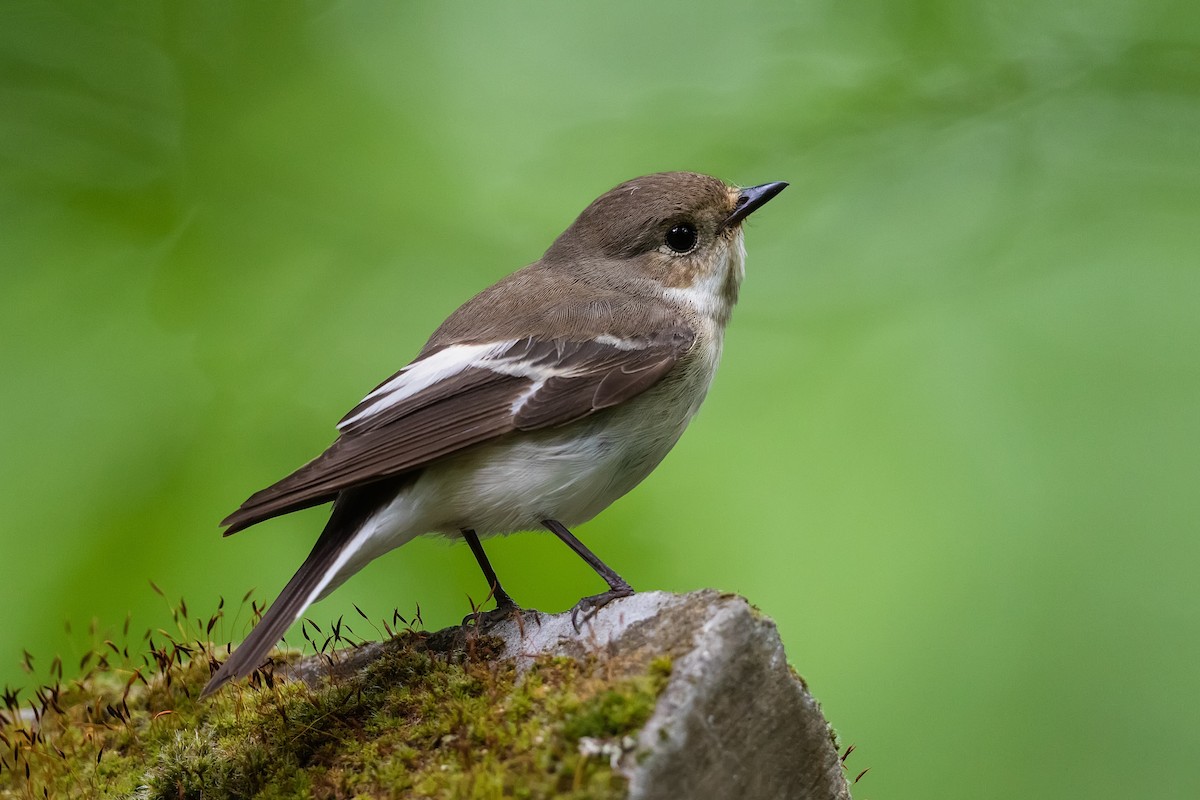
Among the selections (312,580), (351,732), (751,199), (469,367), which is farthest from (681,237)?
(351,732)

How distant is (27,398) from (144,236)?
2.68 ft

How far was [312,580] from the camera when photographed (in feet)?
9.61

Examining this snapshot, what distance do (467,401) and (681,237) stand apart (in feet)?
3.73

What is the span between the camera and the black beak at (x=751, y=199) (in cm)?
399

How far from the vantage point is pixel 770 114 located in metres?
4.95

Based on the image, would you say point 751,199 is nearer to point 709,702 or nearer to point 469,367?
point 469,367

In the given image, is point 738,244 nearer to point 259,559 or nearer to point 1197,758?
point 259,559

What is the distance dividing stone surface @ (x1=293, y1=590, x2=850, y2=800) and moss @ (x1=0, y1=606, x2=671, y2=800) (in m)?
0.05

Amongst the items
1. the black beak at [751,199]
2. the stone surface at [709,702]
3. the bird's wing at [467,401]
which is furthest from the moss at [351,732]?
the black beak at [751,199]

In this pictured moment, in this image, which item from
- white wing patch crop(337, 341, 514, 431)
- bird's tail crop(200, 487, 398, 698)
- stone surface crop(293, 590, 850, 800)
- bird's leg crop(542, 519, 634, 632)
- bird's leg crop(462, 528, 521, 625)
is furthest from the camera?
white wing patch crop(337, 341, 514, 431)

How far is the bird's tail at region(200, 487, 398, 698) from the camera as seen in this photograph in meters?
2.65

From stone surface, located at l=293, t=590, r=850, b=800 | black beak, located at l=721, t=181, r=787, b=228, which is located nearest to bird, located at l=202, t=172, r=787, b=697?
stone surface, located at l=293, t=590, r=850, b=800

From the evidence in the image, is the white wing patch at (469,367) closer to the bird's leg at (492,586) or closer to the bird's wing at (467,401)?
the bird's wing at (467,401)

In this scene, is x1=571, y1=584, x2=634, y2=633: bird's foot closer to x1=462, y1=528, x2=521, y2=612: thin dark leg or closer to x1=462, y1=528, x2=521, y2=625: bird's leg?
x1=462, y1=528, x2=521, y2=625: bird's leg
